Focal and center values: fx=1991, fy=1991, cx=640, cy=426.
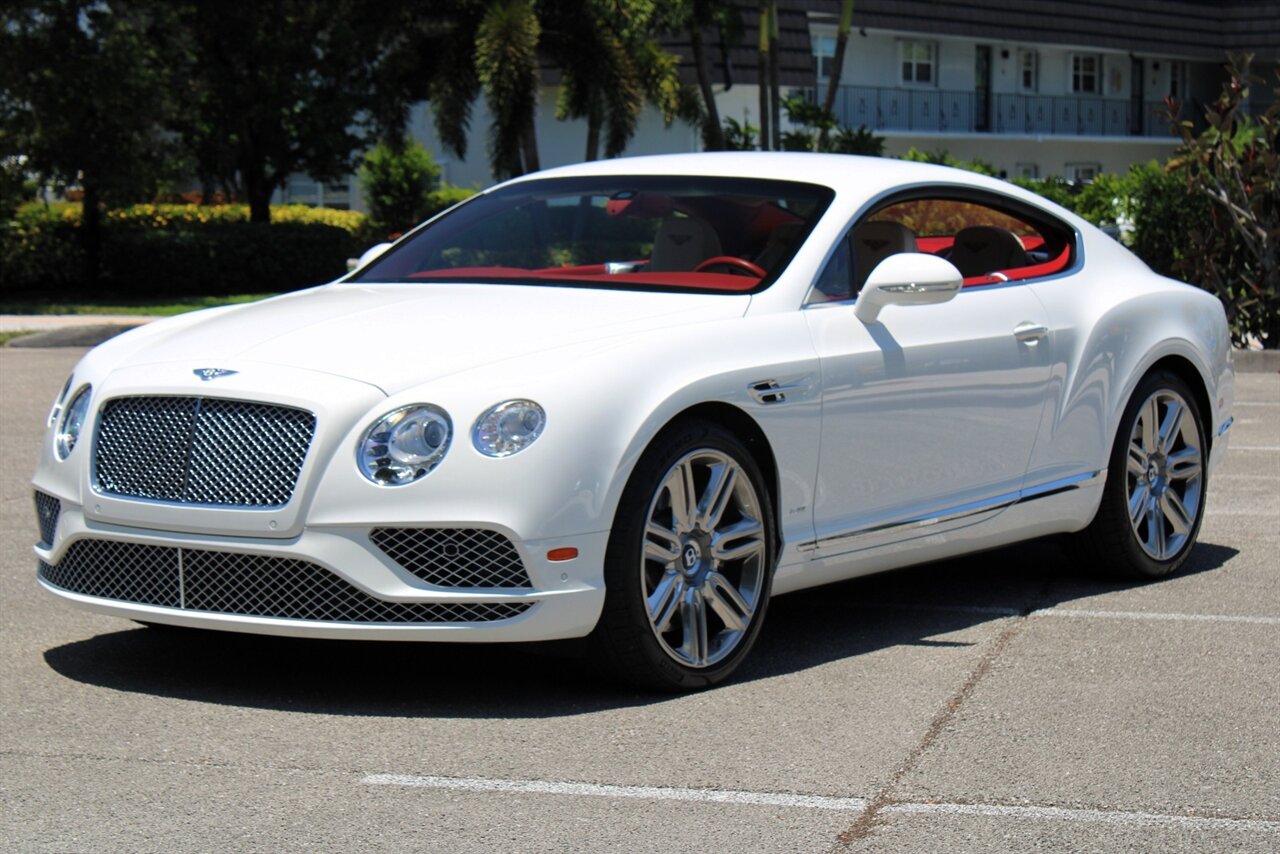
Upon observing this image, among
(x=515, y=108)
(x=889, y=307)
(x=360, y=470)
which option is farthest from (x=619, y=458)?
(x=515, y=108)

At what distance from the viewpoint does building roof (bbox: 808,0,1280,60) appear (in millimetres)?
47312

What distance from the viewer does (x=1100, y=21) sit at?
53.4 metres

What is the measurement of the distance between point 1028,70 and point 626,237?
48726mm

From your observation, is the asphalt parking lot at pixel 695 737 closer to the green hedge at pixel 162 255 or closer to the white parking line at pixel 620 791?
the white parking line at pixel 620 791

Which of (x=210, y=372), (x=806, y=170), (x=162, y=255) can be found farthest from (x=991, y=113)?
(x=210, y=372)

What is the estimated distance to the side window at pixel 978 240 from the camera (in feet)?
23.1

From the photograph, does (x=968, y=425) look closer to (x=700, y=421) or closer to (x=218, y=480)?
(x=700, y=421)

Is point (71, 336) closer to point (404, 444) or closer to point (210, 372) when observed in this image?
point (210, 372)

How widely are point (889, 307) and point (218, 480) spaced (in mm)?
2349

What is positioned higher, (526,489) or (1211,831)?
(526,489)

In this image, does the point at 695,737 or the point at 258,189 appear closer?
the point at 695,737

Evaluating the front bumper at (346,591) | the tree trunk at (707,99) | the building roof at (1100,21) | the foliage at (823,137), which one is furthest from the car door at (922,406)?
the building roof at (1100,21)

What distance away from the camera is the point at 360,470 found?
5336 millimetres

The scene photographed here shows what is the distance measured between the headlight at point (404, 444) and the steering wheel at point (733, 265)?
1525mm
